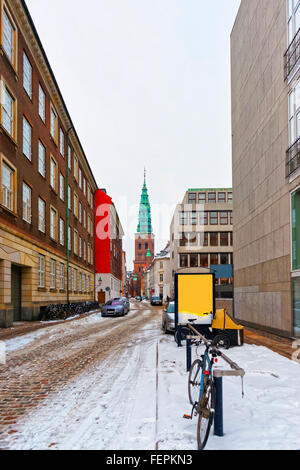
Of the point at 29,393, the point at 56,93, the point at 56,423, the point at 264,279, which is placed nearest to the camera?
the point at 56,423

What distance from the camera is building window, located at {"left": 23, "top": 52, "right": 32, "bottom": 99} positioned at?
2180cm

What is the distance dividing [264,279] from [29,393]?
575 inches

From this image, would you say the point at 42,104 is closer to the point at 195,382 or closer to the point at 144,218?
the point at 195,382

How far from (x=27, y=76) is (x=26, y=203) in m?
7.61

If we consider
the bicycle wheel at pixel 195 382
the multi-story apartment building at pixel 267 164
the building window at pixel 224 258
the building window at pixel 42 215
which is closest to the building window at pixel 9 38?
the building window at pixel 42 215

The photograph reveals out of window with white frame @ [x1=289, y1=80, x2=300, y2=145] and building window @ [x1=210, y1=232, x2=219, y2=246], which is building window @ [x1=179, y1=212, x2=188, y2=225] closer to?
building window @ [x1=210, y1=232, x2=219, y2=246]

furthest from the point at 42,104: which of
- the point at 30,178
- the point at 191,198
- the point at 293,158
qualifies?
the point at 191,198

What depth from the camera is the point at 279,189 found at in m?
17.0

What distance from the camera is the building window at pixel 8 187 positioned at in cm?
1827

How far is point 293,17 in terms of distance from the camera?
15641 mm

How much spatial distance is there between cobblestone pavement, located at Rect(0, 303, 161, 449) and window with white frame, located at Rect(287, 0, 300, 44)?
14.1 m

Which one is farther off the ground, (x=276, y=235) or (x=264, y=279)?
(x=276, y=235)
